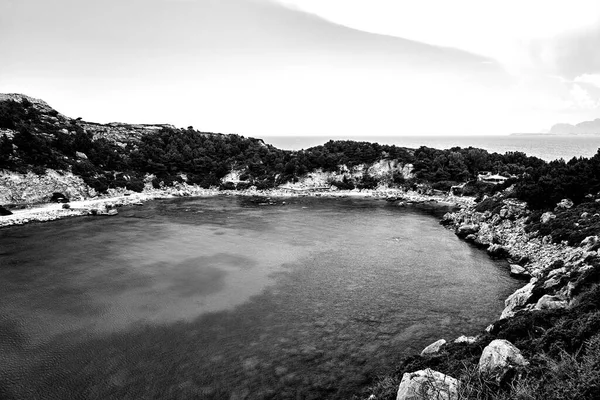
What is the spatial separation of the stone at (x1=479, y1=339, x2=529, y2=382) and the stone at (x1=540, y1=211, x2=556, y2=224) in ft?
97.5

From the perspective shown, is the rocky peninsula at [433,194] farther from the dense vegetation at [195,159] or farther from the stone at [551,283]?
the dense vegetation at [195,159]

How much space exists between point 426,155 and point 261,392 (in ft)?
267

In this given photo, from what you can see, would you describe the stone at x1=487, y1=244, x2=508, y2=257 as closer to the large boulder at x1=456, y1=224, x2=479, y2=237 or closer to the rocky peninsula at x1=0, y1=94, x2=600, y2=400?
the rocky peninsula at x1=0, y1=94, x2=600, y2=400

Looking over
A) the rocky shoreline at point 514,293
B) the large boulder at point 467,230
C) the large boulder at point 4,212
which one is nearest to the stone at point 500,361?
the rocky shoreline at point 514,293

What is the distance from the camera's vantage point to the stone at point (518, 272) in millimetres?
28848

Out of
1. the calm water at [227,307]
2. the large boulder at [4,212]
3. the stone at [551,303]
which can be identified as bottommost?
the calm water at [227,307]

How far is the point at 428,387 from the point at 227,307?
687 inches

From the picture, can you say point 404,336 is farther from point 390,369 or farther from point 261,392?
point 261,392

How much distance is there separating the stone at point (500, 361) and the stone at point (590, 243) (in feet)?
54.0

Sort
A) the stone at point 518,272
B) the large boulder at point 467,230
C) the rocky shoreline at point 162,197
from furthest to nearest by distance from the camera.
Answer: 1. the rocky shoreline at point 162,197
2. the large boulder at point 467,230
3. the stone at point 518,272

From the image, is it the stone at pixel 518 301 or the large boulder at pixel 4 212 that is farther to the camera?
the large boulder at pixel 4 212

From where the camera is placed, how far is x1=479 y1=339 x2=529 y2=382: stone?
11008 millimetres

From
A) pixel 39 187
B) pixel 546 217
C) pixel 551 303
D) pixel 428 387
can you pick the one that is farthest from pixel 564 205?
pixel 39 187

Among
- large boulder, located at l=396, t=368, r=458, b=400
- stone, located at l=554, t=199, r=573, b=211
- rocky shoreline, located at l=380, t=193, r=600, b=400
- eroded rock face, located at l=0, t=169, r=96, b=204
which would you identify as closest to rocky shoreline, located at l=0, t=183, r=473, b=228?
eroded rock face, located at l=0, t=169, r=96, b=204
